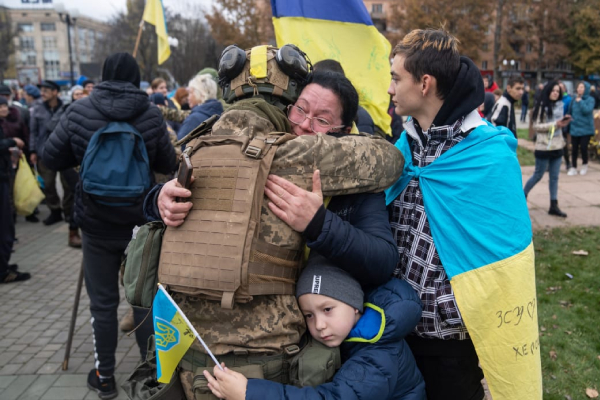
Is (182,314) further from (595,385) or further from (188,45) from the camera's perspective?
(188,45)

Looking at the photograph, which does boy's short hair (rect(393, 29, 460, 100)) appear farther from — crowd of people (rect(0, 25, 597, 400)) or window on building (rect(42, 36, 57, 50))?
window on building (rect(42, 36, 57, 50))

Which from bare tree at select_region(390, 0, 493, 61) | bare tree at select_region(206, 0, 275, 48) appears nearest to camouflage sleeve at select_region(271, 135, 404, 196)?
bare tree at select_region(206, 0, 275, 48)

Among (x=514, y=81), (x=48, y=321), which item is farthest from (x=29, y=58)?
(x=514, y=81)

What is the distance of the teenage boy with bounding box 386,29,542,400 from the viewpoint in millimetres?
1885

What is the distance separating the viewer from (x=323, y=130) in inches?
77.9

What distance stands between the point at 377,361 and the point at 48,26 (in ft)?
335

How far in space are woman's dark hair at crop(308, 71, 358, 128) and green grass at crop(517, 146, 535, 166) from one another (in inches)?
473

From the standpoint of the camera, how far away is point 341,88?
6.53 feet

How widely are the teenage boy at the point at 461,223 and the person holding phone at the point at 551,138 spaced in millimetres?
6867

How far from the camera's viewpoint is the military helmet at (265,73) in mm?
1926

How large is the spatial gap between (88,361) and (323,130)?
3634 millimetres

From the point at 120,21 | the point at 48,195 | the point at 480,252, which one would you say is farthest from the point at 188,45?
the point at 480,252

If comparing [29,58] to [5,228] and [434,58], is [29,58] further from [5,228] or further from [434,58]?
[434,58]

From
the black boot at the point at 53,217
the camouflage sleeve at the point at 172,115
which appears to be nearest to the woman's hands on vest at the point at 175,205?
the camouflage sleeve at the point at 172,115
